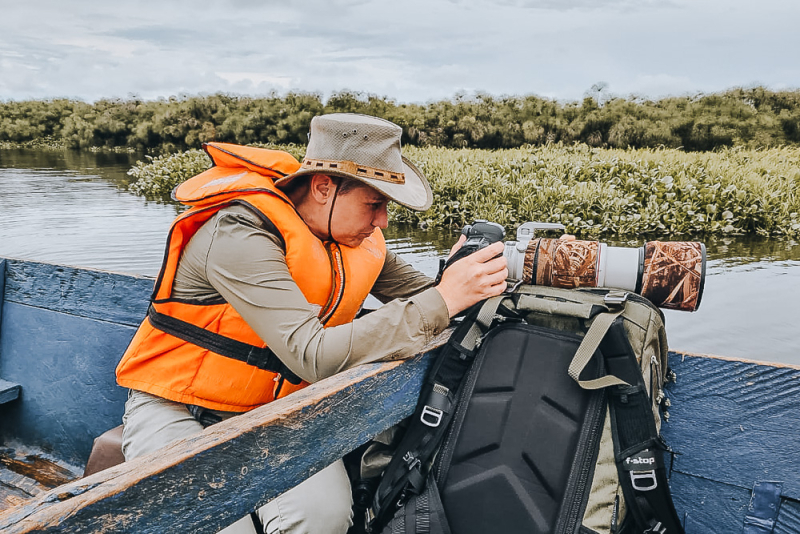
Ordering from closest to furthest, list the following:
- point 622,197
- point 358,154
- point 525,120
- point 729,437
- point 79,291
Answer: point 729,437 < point 358,154 < point 79,291 < point 622,197 < point 525,120

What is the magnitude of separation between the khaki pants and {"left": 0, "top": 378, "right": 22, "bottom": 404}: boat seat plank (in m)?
1.42

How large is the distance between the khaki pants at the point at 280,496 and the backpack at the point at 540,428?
0.36 feet

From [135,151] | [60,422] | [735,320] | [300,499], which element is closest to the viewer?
[300,499]

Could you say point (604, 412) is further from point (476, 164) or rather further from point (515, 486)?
point (476, 164)

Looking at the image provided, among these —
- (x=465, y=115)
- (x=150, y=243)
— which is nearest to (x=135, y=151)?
(x=465, y=115)

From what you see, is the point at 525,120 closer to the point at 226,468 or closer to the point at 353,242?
the point at 353,242

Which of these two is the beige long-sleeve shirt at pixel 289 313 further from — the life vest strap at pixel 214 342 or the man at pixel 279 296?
the life vest strap at pixel 214 342

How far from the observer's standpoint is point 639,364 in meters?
1.39

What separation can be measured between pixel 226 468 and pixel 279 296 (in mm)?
557

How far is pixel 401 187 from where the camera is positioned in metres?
1.77

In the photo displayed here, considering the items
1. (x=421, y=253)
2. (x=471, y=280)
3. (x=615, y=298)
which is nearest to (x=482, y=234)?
(x=471, y=280)

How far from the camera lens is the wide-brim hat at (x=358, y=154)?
1.68m

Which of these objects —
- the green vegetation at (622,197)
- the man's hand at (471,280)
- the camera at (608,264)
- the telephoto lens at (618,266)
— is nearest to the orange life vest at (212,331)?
the man's hand at (471,280)

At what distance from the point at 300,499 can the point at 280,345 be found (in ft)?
1.37
